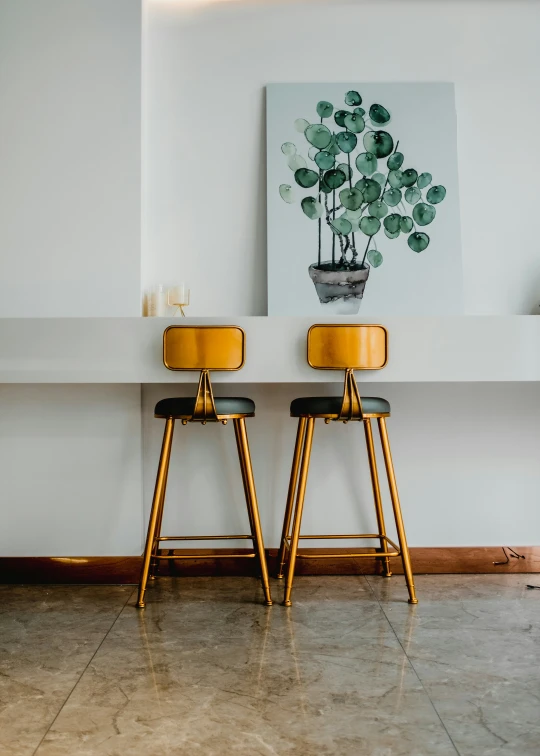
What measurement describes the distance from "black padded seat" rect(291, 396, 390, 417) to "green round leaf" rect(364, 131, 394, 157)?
1.22 m

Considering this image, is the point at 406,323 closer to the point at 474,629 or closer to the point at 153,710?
the point at 474,629

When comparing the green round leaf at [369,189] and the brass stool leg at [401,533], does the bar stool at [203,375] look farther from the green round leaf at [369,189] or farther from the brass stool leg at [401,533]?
the green round leaf at [369,189]

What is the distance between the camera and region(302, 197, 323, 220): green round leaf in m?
2.96

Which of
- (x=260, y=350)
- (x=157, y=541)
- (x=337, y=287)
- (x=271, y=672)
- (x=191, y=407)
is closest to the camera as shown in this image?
(x=271, y=672)

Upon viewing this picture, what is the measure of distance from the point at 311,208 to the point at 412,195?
464mm

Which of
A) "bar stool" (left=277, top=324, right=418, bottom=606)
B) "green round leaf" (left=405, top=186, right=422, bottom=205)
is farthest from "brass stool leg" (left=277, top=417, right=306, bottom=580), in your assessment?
"green round leaf" (left=405, top=186, right=422, bottom=205)

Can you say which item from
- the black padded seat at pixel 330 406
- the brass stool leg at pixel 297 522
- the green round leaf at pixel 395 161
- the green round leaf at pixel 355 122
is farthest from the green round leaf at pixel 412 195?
the brass stool leg at pixel 297 522

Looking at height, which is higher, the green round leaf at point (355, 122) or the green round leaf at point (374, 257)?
the green round leaf at point (355, 122)

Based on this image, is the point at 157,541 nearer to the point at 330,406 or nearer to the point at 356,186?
the point at 330,406

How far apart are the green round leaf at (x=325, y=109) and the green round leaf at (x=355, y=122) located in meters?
0.08

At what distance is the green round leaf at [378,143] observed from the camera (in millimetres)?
2992

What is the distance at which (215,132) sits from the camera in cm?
303

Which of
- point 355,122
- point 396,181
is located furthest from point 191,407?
point 355,122

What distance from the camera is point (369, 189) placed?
2984 millimetres
